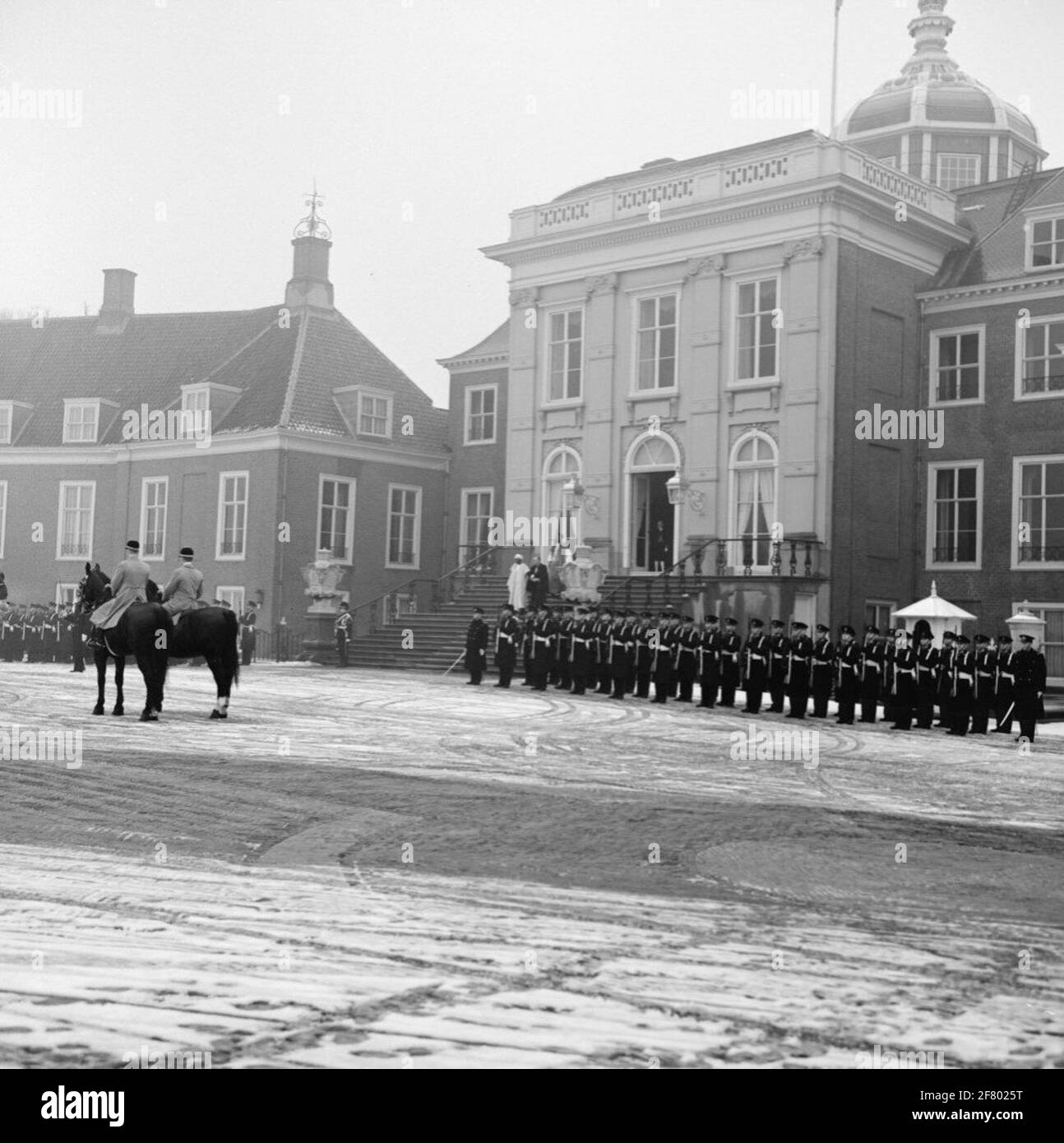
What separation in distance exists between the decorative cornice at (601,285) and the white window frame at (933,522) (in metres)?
9.25

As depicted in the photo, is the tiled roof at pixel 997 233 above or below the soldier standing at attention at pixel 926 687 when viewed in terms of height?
above

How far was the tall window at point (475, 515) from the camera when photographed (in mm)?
43844

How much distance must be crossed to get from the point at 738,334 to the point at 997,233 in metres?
7.47

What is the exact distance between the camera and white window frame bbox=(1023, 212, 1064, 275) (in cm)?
3309

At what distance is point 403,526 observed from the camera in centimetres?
4478

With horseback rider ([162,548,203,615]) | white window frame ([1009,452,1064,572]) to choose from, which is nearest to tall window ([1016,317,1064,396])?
white window frame ([1009,452,1064,572])

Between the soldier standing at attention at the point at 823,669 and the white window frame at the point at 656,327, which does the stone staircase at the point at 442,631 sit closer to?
the white window frame at the point at 656,327

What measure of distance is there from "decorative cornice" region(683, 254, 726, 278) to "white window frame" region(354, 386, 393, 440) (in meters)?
12.5

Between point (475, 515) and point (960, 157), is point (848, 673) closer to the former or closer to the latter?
point (475, 515)

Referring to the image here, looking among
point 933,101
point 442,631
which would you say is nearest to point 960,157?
point 933,101

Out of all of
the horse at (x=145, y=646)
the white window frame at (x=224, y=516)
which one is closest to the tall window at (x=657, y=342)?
the white window frame at (x=224, y=516)

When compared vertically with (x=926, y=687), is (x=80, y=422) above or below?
above

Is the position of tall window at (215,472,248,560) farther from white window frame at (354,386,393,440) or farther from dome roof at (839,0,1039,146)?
dome roof at (839,0,1039,146)
